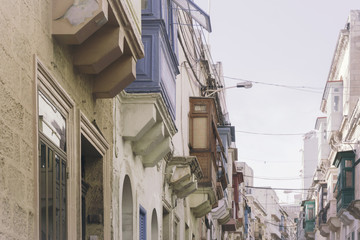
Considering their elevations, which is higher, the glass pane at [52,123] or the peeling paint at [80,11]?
the peeling paint at [80,11]

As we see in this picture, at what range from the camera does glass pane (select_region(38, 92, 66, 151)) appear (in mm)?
5738

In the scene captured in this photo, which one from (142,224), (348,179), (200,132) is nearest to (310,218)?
(348,179)

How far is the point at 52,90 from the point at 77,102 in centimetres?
99

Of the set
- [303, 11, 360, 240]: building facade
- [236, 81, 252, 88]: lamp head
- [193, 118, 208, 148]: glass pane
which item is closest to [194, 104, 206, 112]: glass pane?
[193, 118, 208, 148]: glass pane

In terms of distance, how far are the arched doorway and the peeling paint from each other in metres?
4.09

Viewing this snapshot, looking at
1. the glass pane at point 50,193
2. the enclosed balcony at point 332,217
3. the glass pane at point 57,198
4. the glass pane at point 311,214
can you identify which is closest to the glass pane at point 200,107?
the glass pane at point 57,198

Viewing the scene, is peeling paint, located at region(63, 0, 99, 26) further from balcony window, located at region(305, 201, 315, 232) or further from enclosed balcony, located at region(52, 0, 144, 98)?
balcony window, located at region(305, 201, 315, 232)

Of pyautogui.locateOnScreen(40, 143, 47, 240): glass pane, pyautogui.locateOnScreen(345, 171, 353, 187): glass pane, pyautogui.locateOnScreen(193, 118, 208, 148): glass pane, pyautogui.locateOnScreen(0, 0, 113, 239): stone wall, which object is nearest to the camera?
pyautogui.locateOnScreen(0, 0, 113, 239): stone wall

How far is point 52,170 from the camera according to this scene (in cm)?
603

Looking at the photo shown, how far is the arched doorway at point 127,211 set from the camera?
32.1 feet

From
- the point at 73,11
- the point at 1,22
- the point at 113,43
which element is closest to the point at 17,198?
the point at 1,22

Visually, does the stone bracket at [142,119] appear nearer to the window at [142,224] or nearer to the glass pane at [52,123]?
the window at [142,224]

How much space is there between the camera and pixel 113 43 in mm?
6566

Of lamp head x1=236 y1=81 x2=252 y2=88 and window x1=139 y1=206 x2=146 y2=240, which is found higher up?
lamp head x1=236 y1=81 x2=252 y2=88
